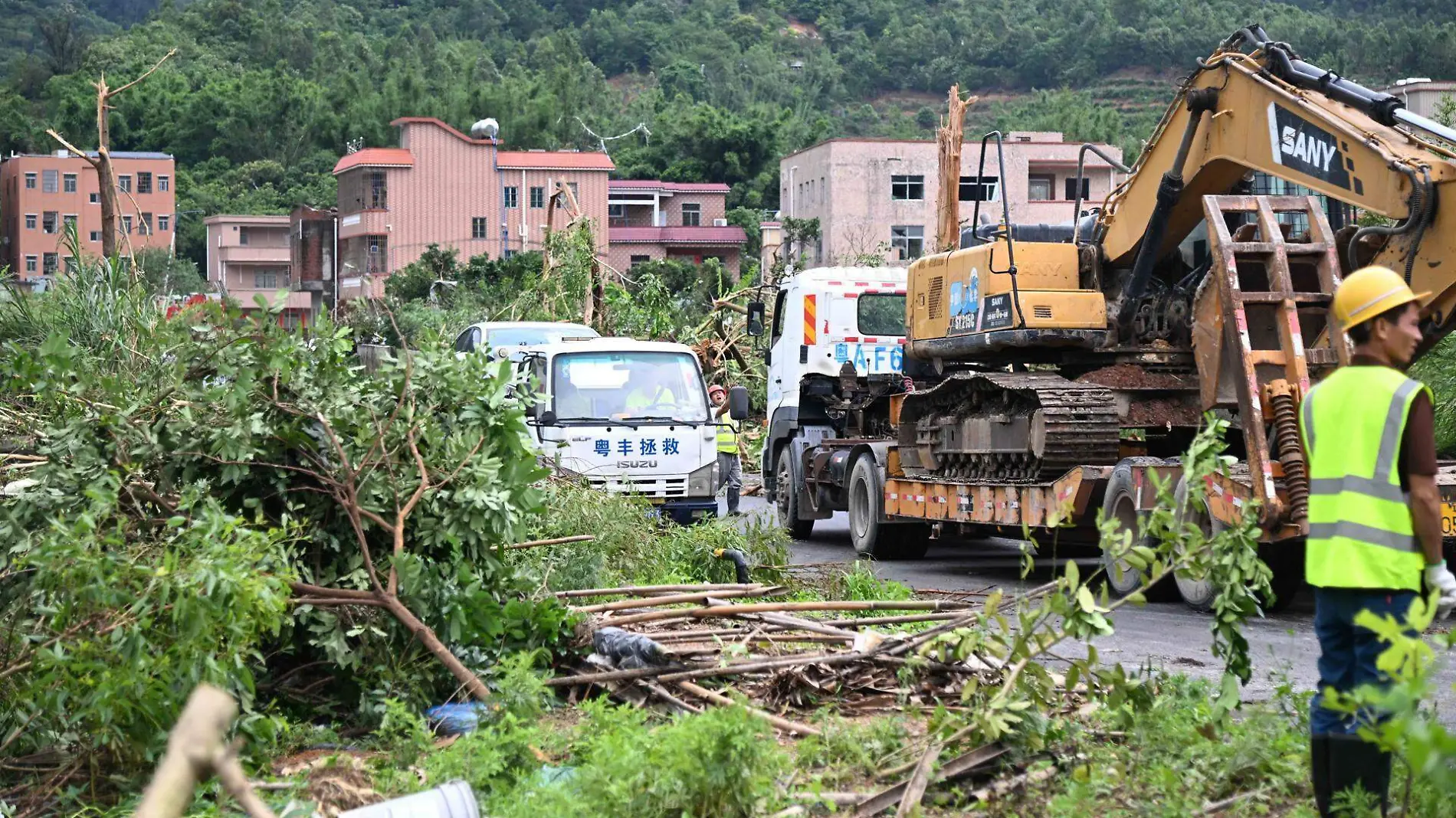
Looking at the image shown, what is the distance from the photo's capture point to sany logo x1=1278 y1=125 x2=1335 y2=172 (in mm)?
11164

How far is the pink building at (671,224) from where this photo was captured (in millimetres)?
88312

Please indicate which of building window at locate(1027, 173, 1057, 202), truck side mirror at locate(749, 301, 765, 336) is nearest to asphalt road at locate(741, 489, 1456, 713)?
truck side mirror at locate(749, 301, 765, 336)

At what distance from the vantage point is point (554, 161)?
85375mm

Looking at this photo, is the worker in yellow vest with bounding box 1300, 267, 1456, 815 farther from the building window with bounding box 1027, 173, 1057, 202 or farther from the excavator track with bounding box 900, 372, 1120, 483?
the building window with bounding box 1027, 173, 1057, 202

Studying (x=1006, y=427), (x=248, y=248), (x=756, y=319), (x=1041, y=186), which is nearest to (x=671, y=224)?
(x=1041, y=186)

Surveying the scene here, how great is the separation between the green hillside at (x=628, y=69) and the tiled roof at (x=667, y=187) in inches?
139

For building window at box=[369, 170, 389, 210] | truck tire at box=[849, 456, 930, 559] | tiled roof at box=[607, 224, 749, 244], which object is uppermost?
building window at box=[369, 170, 389, 210]

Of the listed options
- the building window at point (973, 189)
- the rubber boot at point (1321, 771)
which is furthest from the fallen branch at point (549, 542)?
the building window at point (973, 189)

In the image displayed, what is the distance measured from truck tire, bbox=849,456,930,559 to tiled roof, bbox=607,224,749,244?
71097mm

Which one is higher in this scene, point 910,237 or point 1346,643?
point 910,237

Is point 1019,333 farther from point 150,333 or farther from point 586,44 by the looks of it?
point 586,44

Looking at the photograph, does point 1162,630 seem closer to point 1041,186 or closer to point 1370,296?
point 1370,296

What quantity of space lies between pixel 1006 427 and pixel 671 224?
3130 inches

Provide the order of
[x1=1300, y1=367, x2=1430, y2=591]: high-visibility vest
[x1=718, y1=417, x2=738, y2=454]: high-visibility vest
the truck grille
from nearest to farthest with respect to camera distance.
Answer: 1. [x1=1300, y1=367, x2=1430, y2=591]: high-visibility vest
2. the truck grille
3. [x1=718, y1=417, x2=738, y2=454]: high-visibility vest
